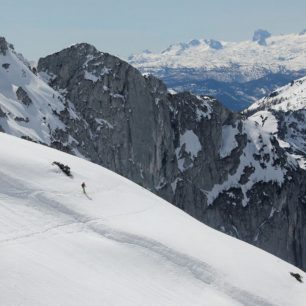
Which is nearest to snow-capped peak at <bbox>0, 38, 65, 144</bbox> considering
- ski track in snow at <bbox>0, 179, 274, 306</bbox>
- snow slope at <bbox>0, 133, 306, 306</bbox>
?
snow slope at <bbox>0, 133, 306, 306</bbox>

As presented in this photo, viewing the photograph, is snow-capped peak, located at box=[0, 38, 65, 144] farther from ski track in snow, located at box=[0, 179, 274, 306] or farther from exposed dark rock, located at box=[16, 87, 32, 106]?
ski track in snow, located at box=[0, 179, 274, 306]

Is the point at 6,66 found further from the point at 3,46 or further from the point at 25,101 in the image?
the point at 25,101

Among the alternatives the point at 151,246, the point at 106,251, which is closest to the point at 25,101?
the point at 151,246

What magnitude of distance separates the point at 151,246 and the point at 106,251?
3770 mm

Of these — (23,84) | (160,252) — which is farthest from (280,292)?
(23,84)

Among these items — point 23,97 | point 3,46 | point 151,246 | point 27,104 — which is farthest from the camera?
point 3,46

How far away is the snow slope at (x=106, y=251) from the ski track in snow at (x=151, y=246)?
0.23ft

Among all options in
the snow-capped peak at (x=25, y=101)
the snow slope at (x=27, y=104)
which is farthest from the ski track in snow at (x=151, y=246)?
the snow slope at (x=27, y=104)

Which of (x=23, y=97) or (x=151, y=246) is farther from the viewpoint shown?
(x=23, y=97)

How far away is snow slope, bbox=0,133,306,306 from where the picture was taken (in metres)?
23.8

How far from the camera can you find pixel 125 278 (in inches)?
1068

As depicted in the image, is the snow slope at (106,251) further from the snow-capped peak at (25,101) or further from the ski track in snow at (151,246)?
the snow-capped peak at (25,101)

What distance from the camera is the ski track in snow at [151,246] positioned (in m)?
31.3

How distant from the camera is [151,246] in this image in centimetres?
3203
